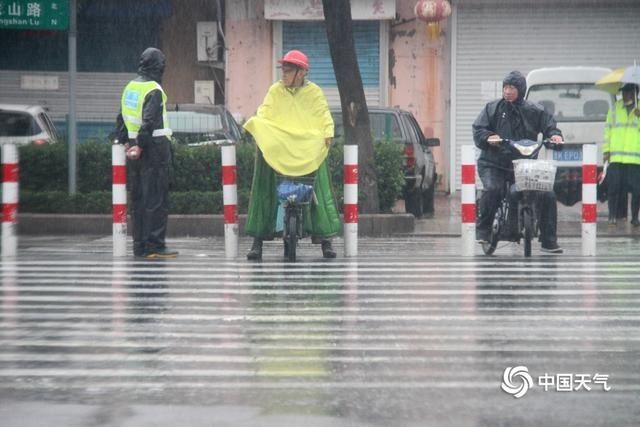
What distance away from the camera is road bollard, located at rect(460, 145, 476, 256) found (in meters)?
12.2

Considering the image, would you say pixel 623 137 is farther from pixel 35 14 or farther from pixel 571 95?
pixel 35 14

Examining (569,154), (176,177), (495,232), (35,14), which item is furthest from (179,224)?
(569,154)

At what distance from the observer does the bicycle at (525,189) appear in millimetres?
12023

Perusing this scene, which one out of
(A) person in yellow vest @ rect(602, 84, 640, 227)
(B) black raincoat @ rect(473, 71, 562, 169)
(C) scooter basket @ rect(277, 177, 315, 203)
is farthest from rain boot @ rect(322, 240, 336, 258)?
(A) person in yellow vest @ rect(602, 84, 640, 227)

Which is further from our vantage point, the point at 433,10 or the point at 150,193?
the point at 433,10

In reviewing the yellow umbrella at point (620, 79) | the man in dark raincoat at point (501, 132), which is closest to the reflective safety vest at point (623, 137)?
the yellow umbrella at point (620, 79)

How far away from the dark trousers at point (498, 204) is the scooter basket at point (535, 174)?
0.99 feet

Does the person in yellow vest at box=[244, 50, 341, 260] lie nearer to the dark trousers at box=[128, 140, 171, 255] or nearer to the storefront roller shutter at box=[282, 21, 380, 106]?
the dark trousers at box=[128, 140, 171, 255]

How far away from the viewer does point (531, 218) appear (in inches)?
482

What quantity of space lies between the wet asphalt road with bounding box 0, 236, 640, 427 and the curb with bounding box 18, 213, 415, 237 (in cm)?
482

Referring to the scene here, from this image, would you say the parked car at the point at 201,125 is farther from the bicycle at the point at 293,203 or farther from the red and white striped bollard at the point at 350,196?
the bicycle at the point at 293,203

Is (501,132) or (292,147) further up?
(501,132)

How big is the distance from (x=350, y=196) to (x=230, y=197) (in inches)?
42.9

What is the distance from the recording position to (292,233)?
39.1 ft
